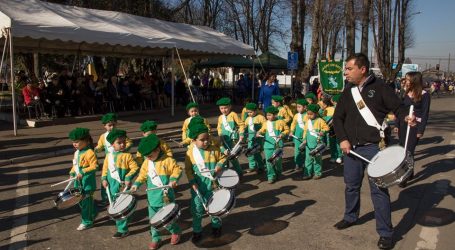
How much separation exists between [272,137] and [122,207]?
362cm

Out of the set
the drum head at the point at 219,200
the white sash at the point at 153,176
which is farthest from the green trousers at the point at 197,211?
the white sash at the point at 153,176

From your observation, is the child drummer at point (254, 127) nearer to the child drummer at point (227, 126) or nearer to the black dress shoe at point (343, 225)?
the child drummer at point (227, 126)

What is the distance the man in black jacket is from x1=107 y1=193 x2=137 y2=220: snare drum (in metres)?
2.43

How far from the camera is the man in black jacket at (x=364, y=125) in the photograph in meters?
4.52

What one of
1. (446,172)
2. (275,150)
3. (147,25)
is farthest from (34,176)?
(147,25)

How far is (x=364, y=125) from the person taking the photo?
4.67m

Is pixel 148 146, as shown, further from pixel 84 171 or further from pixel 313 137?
pixel 313 137

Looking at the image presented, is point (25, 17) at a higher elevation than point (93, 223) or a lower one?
higher

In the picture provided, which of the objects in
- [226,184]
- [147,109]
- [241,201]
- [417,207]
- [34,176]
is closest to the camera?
[226,184]

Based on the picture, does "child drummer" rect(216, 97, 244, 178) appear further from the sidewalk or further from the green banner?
the green banner

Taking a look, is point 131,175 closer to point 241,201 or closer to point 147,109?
point 241,201

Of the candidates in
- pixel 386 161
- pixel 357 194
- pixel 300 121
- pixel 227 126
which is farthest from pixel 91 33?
pixel 386 161

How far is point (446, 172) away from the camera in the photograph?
830 centimetres

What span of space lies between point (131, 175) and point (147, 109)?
44.9ft
